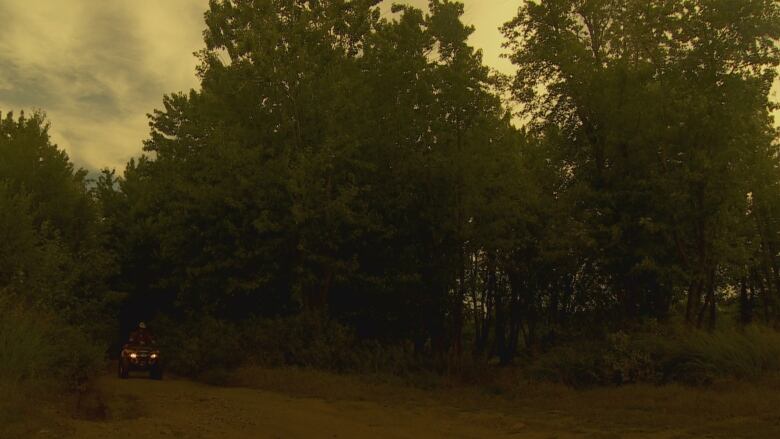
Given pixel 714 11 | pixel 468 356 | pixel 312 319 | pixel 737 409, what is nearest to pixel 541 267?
pixel 468 356

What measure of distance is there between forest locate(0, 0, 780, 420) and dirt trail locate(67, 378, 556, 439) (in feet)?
12.6

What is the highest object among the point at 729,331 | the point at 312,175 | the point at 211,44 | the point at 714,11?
the point at 211,44

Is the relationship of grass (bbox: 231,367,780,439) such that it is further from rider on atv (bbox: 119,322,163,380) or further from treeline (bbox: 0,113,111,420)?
treeline (bbox: 0,113,111,420)

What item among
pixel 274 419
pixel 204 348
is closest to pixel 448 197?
pixel 204 348

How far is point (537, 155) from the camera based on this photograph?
27062 mm

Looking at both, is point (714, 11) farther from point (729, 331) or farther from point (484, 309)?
point (484, 309)

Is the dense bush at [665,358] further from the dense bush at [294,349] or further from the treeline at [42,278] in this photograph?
the treeline at [42,278]

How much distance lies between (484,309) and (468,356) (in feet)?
29.1

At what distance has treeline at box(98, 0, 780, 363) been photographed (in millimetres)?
19750

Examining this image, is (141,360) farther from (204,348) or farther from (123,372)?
(204,348)

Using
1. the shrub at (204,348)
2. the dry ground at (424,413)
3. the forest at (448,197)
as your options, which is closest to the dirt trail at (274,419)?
the dry ground at (424,413)

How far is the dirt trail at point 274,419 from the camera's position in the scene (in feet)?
39.1

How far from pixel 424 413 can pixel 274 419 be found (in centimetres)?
383

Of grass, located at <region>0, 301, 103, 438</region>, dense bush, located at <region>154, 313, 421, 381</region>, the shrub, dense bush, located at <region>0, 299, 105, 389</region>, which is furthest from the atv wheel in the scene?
dense bush, located at <region>0, 299, 105, 389</region>
